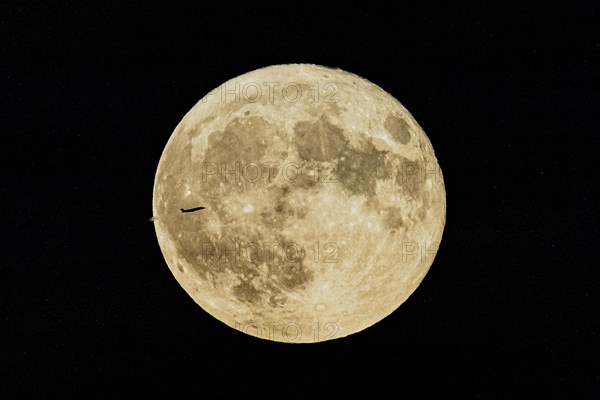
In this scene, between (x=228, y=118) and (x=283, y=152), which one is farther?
(x=228, y=118)

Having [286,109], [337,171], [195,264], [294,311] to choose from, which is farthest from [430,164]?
[195,264]

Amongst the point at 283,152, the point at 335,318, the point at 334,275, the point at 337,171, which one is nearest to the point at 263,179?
the point at 283,152

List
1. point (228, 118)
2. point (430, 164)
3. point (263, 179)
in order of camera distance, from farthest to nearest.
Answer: point (430, 164), point (228, 118), point (263, 179)

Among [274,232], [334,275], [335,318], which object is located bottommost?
[335,318]

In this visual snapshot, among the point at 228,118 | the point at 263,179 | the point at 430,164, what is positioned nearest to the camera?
the point at 263,179

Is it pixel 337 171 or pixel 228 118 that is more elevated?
pixel 228 118

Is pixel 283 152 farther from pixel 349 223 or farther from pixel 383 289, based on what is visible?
pixel 383 289

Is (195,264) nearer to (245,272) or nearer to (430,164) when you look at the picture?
(245,272)
